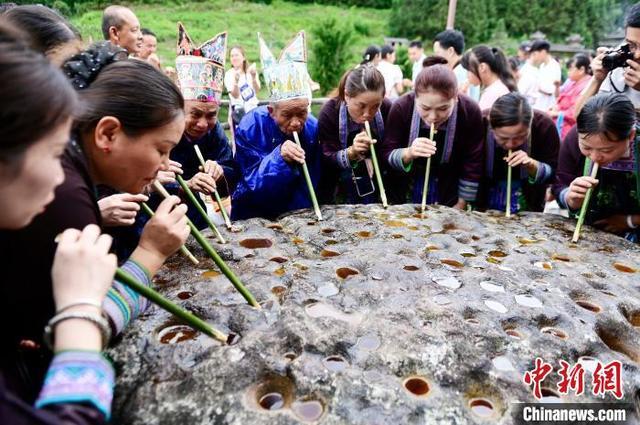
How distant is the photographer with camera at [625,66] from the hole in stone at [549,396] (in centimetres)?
240

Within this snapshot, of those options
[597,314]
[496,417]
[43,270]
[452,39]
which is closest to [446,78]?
[597,314]

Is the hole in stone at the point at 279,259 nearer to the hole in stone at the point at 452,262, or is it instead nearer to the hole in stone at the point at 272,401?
the hole in stone at the point at 452,262

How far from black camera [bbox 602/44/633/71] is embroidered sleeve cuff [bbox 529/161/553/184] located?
0.92 metres

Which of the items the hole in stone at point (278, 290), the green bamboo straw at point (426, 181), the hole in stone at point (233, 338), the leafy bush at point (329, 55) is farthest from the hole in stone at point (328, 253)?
the leafy bush at point (329, 55)

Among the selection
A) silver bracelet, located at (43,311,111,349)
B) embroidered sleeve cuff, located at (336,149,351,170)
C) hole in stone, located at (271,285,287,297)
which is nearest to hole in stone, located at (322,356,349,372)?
hole in stone, located at (271,285,287,297)

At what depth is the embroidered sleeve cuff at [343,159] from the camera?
3.73 metres

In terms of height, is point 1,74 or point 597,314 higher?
point 1,74

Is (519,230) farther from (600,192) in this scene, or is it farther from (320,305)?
(320,305)

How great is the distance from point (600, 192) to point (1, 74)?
3721 mm

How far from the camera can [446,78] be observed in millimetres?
3576

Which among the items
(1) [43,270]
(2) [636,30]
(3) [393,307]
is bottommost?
(3) [393,307]

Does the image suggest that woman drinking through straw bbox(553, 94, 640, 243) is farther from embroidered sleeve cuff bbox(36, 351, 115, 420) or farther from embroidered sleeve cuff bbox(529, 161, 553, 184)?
embroidered sleeve cuff bbox(36, 351, 115, 420)

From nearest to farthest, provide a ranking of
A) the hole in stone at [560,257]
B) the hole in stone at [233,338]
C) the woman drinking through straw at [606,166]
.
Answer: the hole in stone at [233,338] < the hole in stone at [560,257] < the woman drinking through straw at [606,166]

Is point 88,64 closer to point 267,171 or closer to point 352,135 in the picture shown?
point 267,171
